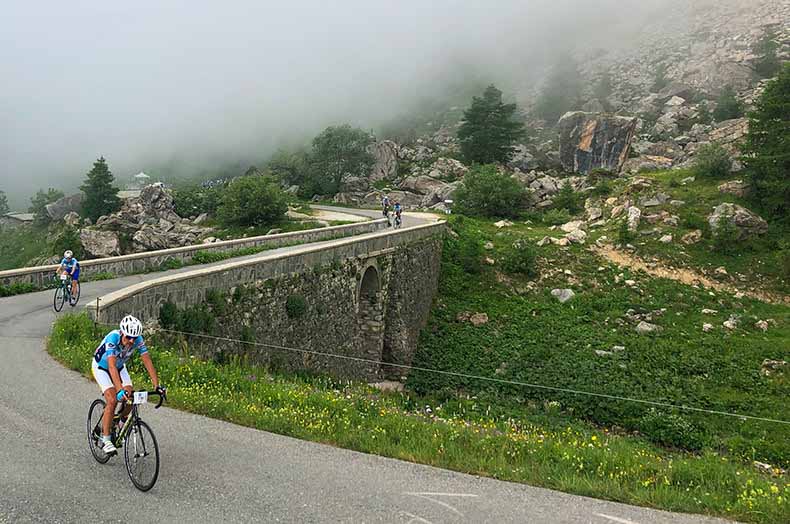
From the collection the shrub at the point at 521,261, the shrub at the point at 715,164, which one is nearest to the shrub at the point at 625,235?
the shrub at the point at 521,261

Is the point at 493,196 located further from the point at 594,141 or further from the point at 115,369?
the point at 115,369

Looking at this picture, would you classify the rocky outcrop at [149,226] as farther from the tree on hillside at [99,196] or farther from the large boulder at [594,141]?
the large boulder at [594,141]

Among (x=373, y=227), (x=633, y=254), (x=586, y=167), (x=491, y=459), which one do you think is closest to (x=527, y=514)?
(x=491, y=459)

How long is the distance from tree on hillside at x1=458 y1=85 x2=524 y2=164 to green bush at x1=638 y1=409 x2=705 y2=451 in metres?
42.8

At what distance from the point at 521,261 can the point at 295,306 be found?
15886 mm

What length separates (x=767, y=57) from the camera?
6488 centimetres

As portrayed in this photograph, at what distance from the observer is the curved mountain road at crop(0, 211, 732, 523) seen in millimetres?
4664

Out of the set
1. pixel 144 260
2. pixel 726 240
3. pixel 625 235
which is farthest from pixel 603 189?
pixel 144 260

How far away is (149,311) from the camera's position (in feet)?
32.1

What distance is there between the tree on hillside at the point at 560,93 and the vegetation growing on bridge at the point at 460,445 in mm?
80313

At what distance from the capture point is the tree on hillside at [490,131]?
180 ft

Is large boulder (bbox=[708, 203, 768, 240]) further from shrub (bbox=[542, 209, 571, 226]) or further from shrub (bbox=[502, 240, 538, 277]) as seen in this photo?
shrub (bbox=[542, 209, 571, 226])

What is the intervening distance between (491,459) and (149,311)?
23.4 feet

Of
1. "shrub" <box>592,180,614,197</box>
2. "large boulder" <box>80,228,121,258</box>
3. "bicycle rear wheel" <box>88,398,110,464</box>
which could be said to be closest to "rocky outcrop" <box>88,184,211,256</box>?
"large boulder" <box>80,228,121,258</box>
